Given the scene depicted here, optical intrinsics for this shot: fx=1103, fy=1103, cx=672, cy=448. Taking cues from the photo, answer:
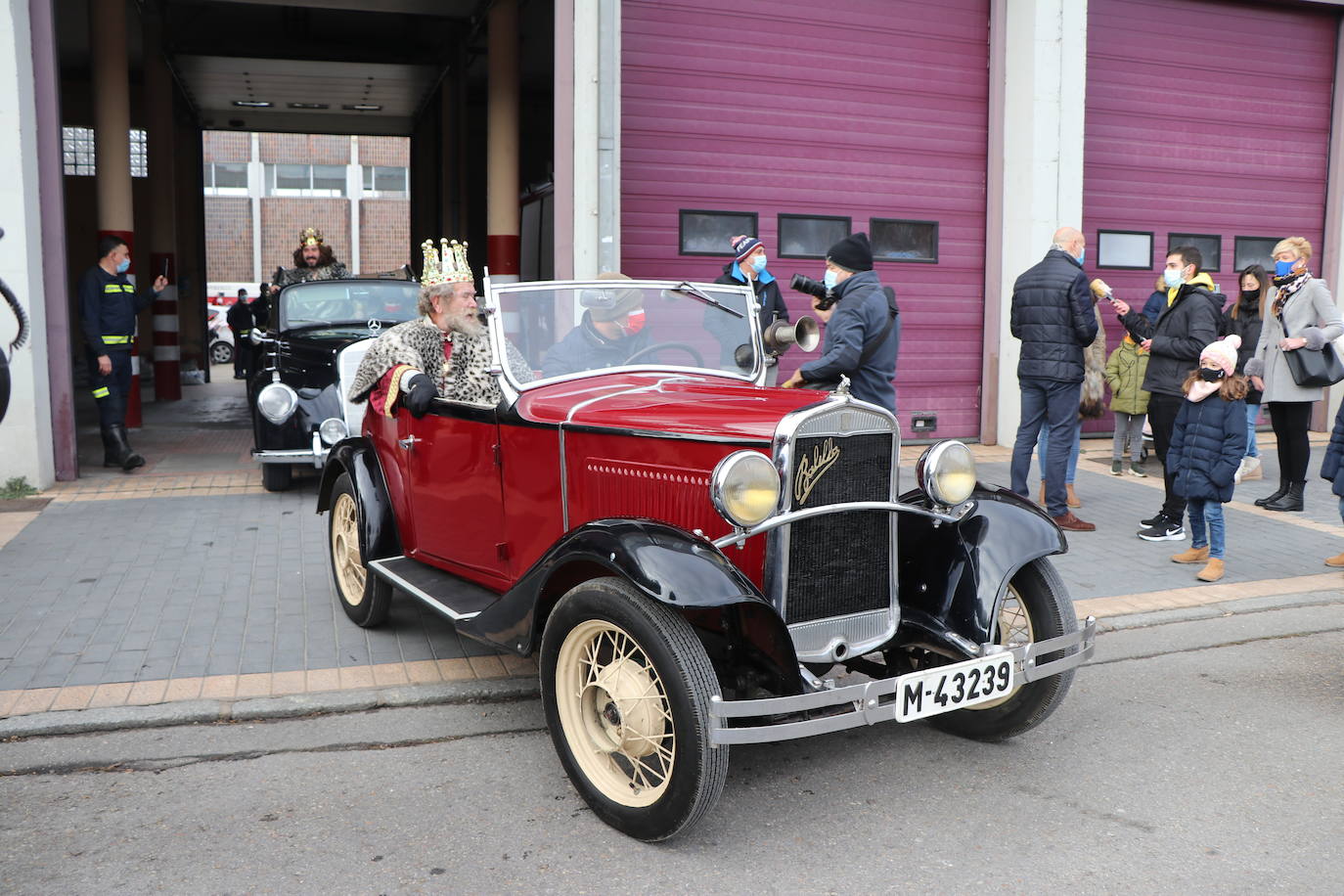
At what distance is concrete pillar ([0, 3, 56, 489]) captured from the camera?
8016 millimetres

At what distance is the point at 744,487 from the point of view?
10.4 ft

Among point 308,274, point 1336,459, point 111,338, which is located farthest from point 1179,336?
point 111,338

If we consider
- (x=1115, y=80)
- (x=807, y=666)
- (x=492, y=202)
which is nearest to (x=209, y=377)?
(x=492, y=202)

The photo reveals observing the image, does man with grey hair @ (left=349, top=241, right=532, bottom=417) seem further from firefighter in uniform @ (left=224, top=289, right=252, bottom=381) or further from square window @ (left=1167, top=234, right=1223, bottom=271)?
firefighter in uniform @ (left=224, top=289, right=252, bottom=381)

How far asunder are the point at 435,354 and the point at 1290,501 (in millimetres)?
6480

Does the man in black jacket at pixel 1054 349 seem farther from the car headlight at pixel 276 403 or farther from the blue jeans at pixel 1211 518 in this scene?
the car headlight at pixel 276 403

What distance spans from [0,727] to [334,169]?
154 feet

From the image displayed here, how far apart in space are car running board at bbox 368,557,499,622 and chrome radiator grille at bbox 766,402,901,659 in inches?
47.0

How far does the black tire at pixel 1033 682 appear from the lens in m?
3.67

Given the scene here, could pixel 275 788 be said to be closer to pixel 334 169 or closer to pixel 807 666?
pixel 807 666

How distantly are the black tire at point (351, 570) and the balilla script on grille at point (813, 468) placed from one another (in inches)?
90.4

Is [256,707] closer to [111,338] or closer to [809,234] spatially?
[111,338]

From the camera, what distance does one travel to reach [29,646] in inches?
187

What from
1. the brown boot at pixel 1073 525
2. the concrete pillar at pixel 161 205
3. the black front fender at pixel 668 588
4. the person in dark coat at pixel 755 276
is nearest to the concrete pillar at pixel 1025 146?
the brown boot at pixel 1073 525
